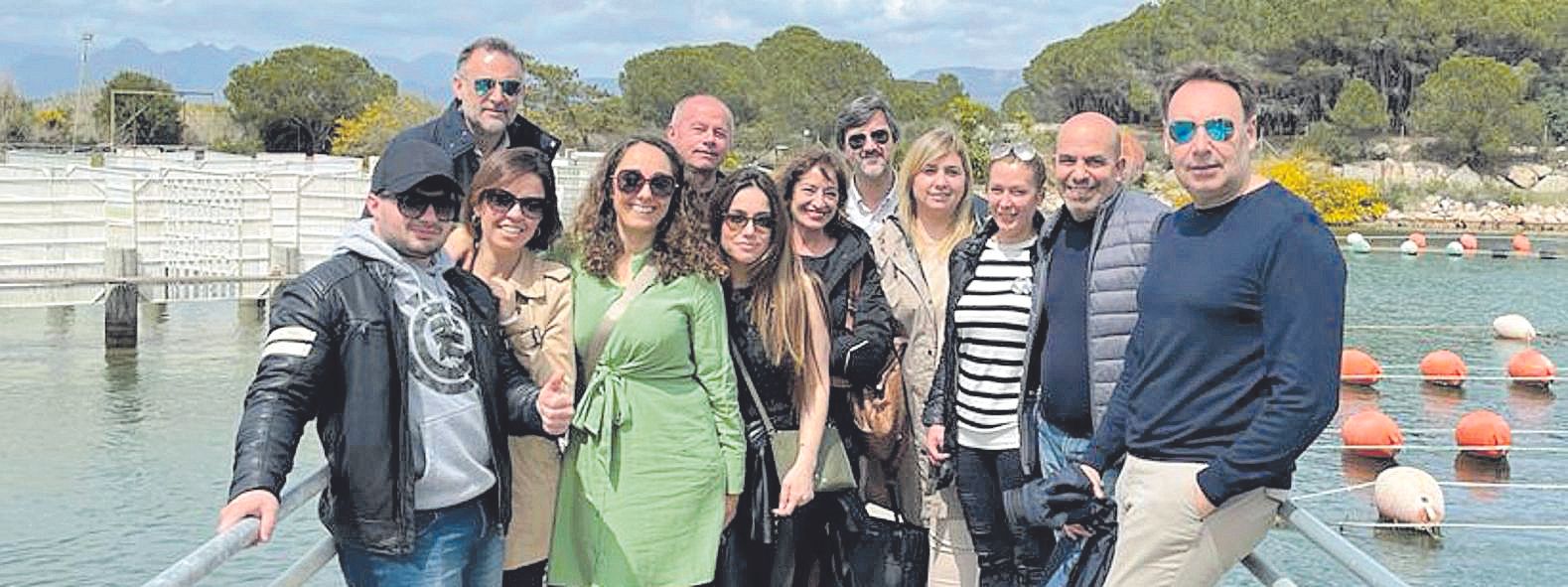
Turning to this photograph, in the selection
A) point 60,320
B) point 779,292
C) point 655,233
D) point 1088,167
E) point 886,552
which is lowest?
point 60,320

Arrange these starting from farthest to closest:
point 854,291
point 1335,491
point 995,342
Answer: point 1335,491 < point 854,291 < point 995,342

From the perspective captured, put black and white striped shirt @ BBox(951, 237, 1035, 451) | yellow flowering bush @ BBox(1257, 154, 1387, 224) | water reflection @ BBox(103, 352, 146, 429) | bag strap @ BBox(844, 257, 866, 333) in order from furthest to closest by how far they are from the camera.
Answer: yellow flowering bush @ BBox(1257, 154, 1387, 224), water reflection @ BBox(103, 352, 146, 429), bag strap @ BBox(844, 257, 866, 333), black and white striped shirt @ BBox(951, 237, 1035, 451)

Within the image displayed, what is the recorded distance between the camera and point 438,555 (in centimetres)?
319

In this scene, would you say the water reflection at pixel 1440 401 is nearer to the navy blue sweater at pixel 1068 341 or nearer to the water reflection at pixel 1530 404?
the water reflection at pixel 1530 404

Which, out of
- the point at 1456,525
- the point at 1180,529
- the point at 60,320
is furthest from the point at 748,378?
the point at 60,320

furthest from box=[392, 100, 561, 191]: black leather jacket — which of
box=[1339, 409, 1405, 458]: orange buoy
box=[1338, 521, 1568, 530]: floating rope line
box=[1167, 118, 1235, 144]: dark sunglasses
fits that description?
box=[1339, 409, 1405, 458]: orange buoy

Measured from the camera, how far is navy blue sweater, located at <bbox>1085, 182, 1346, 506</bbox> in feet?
9.36

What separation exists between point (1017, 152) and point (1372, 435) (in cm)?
1121

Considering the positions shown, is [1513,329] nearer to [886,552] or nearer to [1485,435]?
[1485,435]

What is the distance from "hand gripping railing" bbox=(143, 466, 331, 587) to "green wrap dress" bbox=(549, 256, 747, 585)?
2.21 ft

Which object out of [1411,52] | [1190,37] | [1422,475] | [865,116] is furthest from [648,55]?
[865,116]

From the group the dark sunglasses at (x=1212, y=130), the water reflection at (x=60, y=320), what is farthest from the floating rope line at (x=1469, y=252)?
the dark sunglasses at (x=1212, y=130)

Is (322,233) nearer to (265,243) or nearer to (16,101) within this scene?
(265,243)

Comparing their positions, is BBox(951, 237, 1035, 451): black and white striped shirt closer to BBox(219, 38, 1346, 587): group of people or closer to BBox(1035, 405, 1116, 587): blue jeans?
BBox(219, 38, 1346, 587): group of people
